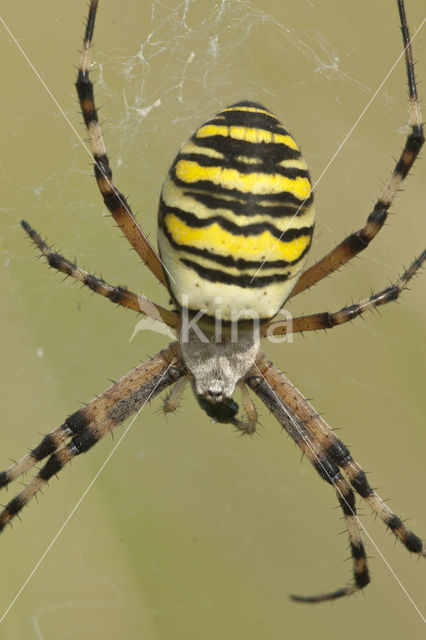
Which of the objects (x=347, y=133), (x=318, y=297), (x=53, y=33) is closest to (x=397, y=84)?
(x=347, y=133)

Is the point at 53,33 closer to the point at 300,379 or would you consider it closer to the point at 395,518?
the point at 300,379

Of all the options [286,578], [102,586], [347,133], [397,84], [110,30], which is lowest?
[102,586]

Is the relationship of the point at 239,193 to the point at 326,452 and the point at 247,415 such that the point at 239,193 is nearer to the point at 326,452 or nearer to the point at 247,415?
the point at 247,415

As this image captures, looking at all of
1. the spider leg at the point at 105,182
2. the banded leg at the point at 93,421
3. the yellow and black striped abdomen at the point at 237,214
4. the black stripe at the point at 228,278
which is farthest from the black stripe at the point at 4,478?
the black stripe at the point at 228,278

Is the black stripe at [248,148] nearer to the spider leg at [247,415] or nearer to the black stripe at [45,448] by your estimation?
the spider leg at [247,415]

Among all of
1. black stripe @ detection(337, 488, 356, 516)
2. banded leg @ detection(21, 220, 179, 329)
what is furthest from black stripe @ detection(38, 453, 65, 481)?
black stripe @ detection(337, 488, 356, 516)

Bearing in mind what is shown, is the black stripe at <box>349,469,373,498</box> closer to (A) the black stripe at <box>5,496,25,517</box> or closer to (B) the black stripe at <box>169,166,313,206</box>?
(B) the black stripe at <box>169,166,313,206</box>
